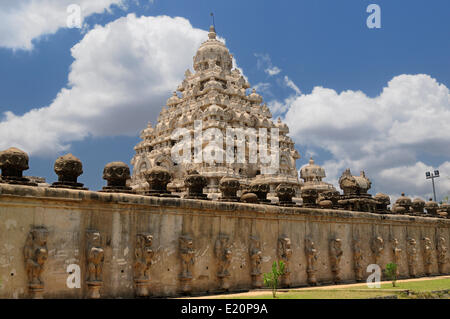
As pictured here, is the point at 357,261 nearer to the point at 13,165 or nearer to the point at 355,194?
the point at 355,194

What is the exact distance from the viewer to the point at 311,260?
17297mm

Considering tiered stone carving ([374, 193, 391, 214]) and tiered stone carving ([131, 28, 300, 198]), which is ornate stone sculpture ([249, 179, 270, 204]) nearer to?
tiered stone carving ([374, 193, 391, 214])

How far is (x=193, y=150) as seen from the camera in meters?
52.8

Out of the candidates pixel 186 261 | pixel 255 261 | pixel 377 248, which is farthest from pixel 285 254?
pixel 377 248

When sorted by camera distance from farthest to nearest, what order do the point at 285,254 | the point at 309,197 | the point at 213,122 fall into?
the point at 213,122, the point at 309,197, the point at 285,254

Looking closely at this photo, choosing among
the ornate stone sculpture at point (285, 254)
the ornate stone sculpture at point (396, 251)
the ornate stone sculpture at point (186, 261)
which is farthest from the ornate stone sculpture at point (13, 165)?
the ornate stone sculpture at point (396, 251)

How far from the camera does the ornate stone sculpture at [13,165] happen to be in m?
11.4

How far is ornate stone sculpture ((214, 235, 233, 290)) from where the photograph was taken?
47.2 ft

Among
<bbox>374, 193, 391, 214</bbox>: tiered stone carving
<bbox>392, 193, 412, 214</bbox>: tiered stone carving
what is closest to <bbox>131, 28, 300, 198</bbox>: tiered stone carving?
<bbox>392, 193, 412, 214</bbox>: tiered stone carving

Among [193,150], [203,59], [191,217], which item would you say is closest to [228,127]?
[193,150]

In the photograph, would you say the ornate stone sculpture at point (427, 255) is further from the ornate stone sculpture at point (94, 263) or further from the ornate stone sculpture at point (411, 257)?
the ornate stone sculpture at point (94, 263)

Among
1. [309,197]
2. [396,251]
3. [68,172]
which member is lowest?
[396,251]

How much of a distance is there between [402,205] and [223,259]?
47.9ft
